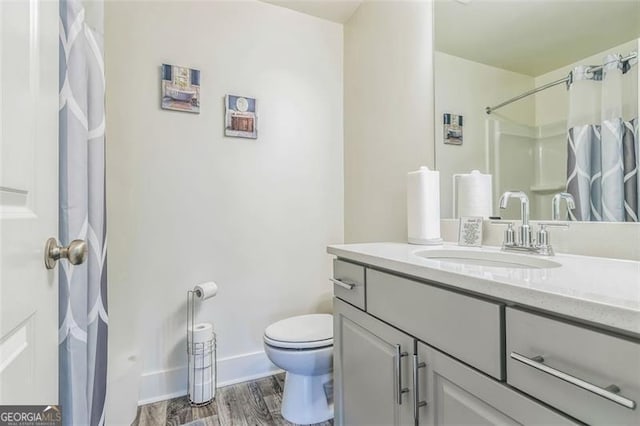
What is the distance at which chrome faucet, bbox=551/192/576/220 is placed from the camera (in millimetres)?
967

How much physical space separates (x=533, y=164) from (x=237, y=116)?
1.52 meters

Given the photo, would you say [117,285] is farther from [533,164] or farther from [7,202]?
[533,164]

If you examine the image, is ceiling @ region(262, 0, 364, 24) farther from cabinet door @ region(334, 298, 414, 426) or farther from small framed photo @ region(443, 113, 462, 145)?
cabinet door @ region(334, 298, 414, 426)

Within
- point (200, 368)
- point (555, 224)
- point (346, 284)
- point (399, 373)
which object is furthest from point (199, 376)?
point (555, 224)

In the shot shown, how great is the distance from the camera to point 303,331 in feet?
4.94

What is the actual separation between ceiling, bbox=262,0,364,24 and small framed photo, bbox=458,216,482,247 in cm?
158

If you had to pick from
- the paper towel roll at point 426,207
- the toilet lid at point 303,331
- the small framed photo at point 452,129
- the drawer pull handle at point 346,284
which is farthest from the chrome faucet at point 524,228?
the toilet lid at point 303,331

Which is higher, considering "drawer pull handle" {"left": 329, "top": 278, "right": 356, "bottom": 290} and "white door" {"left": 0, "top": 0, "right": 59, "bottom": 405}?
"white door" {"left": 0, "top": 0, "right": 59, "bottom": 405}

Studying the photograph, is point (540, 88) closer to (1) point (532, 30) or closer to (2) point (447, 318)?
(1) point (532, 30)

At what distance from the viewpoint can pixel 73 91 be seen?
2.85 feet

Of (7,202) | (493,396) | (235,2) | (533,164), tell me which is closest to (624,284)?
(493,396)

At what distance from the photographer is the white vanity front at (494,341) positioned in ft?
1.46

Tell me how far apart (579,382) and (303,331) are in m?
1.20

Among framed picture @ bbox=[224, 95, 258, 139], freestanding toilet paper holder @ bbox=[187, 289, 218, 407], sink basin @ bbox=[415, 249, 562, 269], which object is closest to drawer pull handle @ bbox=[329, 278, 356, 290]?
sink basin @ bbox=[415, 249, 562, 269]
